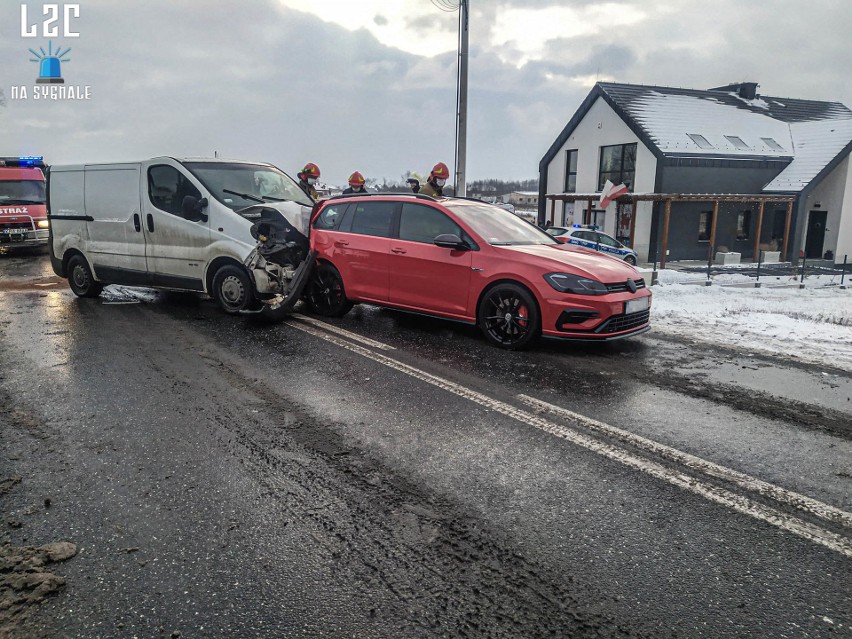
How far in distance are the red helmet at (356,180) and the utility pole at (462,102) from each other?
3123mm

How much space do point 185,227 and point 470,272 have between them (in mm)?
4311

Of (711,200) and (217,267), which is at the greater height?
(711,200)

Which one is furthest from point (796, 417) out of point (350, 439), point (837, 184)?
point (837, 184)

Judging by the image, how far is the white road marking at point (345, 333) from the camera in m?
6.81

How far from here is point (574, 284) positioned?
645 cm

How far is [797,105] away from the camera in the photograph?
104 ft

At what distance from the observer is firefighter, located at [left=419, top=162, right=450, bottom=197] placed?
10.5 metres

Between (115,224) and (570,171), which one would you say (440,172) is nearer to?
(115,224)

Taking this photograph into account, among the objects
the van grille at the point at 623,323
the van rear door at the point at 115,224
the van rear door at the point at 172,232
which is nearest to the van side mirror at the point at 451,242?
the van grille at the point at 623,323

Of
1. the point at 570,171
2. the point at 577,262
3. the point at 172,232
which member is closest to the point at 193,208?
the point at 172,232

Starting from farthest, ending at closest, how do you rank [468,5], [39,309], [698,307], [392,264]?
1. [468,5]
2. [698,307]
3. [39,309]
4. [392,264]

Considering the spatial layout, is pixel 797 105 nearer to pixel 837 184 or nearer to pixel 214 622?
pixel 837 184

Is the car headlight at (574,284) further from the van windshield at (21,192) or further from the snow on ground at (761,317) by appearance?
the van windshield at (21,192)

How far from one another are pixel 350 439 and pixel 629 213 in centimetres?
2550
